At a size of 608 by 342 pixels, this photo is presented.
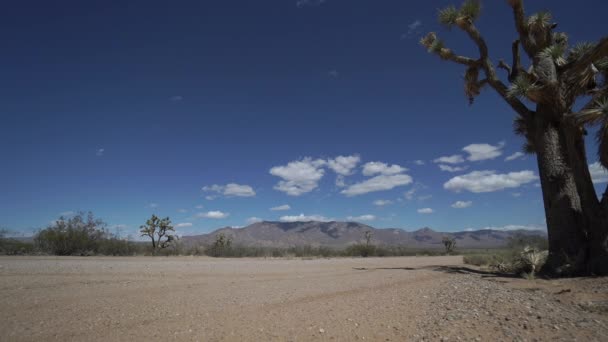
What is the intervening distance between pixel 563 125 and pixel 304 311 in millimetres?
8859

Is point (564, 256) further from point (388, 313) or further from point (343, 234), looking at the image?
point (343, 234)

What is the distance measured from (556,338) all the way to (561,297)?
8.46 ft

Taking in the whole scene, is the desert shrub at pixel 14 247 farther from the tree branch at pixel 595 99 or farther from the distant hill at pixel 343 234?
the distant hill at pixel 343 234

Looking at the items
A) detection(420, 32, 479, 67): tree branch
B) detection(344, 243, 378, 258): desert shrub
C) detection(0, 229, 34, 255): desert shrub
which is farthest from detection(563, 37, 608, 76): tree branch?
detection(0, 229, 34, 255): desert shrub

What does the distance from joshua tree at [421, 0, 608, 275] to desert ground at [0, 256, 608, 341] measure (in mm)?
1694

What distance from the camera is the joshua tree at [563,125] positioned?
8.41m

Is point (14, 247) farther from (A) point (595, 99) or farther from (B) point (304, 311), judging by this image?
(A) point (595, 99)

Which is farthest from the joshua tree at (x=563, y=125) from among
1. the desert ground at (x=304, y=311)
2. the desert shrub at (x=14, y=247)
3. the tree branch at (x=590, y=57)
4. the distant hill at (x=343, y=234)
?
the distant hill at (x=343, y=234)

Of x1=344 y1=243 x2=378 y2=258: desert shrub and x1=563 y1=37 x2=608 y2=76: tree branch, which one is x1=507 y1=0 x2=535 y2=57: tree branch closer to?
x1=563 y1=37 x2=608 y2=76: tree branch

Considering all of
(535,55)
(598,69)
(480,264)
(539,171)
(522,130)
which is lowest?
(480,264)

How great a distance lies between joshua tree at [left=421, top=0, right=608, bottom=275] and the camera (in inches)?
331

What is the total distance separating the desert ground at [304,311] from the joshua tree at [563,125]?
1694mm

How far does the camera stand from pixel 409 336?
4230 mm

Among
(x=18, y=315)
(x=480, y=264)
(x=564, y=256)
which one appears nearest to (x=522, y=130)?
(x=564, y=256)
